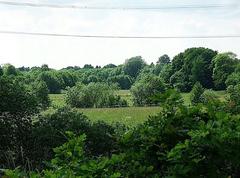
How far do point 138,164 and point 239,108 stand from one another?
2.62m

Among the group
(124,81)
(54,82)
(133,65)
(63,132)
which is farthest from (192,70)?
(63,132)

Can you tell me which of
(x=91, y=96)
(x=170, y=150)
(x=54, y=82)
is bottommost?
(x=91, y=96)

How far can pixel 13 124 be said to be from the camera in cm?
1546

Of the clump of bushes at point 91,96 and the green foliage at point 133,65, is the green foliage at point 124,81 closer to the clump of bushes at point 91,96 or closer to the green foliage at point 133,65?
the green foliage at point 133,65

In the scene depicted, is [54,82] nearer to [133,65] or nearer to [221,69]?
[133,65]

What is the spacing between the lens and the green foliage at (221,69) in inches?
3539

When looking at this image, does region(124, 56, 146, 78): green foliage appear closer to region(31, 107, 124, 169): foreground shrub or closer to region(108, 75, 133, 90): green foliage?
region(108, 75, 133, 90): green foliage

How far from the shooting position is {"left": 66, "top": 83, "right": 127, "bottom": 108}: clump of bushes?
71562mm

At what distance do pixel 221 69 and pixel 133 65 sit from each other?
174 ft

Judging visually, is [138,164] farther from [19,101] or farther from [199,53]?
[199,53]

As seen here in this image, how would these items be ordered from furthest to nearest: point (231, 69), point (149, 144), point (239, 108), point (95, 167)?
point (231, 69)
point (239, 108)
point (149, 144)
point (95, 167)

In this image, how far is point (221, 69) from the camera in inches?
3538

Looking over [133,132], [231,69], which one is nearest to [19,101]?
[133,132]

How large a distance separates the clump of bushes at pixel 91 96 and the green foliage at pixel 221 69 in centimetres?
2265
